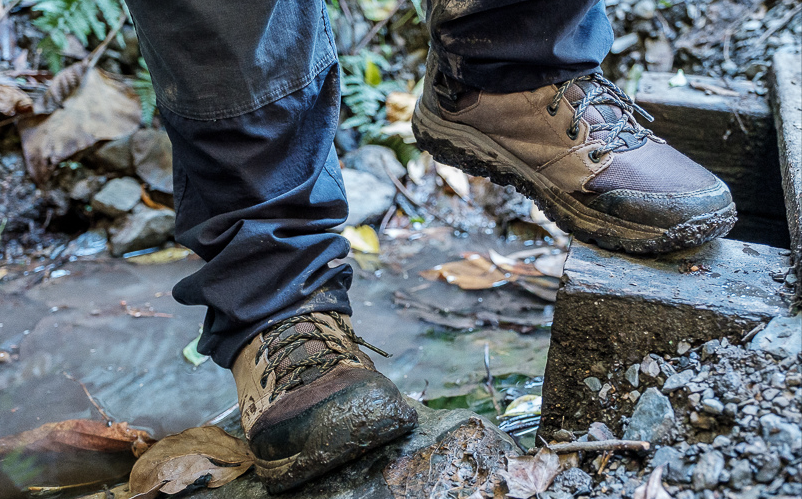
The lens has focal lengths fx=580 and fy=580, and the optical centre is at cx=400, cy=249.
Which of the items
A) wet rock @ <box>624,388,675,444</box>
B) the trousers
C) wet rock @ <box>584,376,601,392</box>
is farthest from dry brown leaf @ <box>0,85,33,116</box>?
wet rock @ <box>624,388,675,444</box>

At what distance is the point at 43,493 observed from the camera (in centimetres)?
122

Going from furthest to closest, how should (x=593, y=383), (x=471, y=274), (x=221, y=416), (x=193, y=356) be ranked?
(x=471, y=274) → (x=193, y=356) → (x=221, y=416) → (x=593, y=383)

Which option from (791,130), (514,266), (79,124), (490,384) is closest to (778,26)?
(791,130)

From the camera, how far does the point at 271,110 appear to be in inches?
42.9

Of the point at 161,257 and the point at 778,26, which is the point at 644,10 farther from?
the point at 161,257

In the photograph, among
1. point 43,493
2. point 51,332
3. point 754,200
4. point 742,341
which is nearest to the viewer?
point 742,341

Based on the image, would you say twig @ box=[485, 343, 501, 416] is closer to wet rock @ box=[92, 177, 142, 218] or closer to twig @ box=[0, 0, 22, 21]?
wet rock @ box=[92, 177, 142, 218]

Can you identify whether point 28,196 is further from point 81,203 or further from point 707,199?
point 707,199

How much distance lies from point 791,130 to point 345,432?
4.46 ft

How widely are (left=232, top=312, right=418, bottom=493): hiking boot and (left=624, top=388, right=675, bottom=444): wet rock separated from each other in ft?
1.24

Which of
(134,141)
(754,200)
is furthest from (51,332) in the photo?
(754,200)

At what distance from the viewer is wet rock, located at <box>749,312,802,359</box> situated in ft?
2.86

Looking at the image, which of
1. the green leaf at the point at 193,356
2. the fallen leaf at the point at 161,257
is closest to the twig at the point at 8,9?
the fallen leaf at the point at 161,257

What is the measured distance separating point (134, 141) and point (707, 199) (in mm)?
2126
